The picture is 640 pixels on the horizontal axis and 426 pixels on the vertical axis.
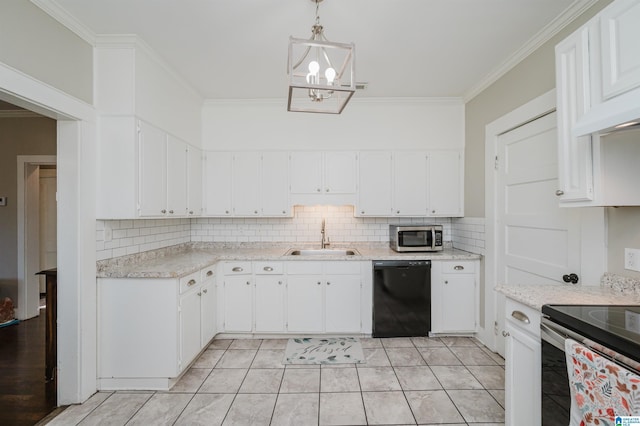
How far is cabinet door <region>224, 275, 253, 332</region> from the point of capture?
3.12 m

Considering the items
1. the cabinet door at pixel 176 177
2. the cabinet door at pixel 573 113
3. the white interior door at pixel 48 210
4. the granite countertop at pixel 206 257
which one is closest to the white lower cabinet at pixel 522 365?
the cabinet door at pixel 573 113

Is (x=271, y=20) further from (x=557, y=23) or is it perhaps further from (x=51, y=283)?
(x=51, y=283)

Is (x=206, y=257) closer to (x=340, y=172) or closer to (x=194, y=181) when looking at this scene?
(x=194, y=181)

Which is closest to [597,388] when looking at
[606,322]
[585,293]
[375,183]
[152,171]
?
[606,322]

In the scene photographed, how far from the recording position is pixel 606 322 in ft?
3.66

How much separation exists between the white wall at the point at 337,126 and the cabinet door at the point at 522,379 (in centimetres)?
246

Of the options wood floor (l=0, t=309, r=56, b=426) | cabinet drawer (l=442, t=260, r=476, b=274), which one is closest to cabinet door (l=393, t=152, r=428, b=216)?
cabinet drawer (l=442, t=260, r=476, b=274)

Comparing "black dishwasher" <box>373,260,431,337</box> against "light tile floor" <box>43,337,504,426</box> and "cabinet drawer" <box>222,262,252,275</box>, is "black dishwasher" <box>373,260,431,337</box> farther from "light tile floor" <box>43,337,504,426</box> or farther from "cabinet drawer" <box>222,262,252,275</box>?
"cabinet drawer" <box>222,262,252,275</box>

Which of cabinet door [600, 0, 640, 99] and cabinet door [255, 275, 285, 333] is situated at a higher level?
cabinet door [600, 0, 640, 99]

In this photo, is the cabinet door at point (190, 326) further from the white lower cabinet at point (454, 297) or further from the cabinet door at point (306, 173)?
the white lower cabinet at point (454, 297)

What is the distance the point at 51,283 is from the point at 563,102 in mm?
3733

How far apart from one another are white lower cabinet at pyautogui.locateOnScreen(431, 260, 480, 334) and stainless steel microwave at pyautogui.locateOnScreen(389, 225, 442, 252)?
234 mm

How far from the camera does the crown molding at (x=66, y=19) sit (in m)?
1.86

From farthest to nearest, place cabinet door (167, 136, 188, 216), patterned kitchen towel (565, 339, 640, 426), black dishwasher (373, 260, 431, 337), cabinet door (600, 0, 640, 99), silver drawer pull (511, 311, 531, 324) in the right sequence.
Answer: black dishwasher (373, 260, 431, 337), cabinet door (167, 136, 188, 216), silver drawer pull (511, 311, 531, 324), cabinet door (600, 0, 640, 99), patterned kitchen towel (565, 339, 640, 426)
